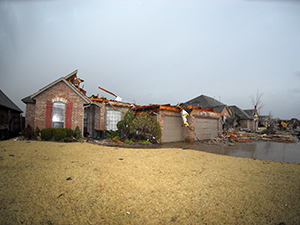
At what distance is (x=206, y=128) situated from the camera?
15555mm

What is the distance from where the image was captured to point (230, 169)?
5582 millimetres

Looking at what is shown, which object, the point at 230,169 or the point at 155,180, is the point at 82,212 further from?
the point at 230,169

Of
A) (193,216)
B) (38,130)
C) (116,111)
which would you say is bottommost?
(193,216)

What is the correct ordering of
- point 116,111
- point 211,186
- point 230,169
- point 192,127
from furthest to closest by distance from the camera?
point 116,111 < point 192,127 < point 230,169 < point 211,186

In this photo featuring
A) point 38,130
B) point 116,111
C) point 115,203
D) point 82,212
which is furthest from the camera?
point 116,111

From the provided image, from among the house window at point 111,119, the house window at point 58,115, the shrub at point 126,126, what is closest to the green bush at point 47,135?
the house window at point 58,115

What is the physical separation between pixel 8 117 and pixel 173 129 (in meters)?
16.1

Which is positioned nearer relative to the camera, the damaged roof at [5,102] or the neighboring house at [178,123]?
the neighboring house at [178,123]

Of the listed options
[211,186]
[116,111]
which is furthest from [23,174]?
[116,111]

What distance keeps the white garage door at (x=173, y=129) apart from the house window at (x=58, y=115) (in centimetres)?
813

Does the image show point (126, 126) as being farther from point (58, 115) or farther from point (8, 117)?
point (8, 117)

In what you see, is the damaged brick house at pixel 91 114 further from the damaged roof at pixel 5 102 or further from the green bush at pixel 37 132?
the damaged roof at pixel 5 102

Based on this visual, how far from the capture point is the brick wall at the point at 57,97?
11523 mm

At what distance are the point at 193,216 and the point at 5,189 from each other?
4.28m
